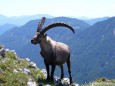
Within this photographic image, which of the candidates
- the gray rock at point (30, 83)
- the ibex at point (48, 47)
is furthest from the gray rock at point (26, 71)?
the gray rock at point (30, 83)

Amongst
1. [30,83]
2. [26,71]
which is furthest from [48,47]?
[30,83]

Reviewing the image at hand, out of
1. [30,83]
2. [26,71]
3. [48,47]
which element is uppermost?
[48,47]

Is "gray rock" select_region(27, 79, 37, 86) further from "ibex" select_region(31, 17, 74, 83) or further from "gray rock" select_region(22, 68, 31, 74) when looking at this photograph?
"ibex" select_region(31, 17, 74, 83)

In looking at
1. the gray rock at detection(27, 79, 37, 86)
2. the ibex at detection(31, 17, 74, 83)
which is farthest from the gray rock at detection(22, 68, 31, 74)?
the gray rock at detection(27, 79, 37, 86)

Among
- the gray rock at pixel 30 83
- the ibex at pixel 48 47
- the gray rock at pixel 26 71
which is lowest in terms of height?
the gray rock at pixel 30 83

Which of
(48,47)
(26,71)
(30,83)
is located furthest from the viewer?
(48,47)

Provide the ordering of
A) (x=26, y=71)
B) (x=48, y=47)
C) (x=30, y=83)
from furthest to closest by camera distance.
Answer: (x=48, y=47) < (x=26, y=71) < (x=30, y=83)

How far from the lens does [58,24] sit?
2109 centimetres

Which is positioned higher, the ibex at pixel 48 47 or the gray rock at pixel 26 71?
the ibex at pixel 48 47

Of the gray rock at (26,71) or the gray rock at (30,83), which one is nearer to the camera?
the gray rock at (30,83)

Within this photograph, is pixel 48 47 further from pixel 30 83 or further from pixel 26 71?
pixel 30 83

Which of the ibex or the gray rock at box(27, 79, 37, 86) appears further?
the ibex

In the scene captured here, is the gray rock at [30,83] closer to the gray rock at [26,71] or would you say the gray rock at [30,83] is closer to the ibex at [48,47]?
the gray rock at [26,71]

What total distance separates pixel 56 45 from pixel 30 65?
2.42 metres
